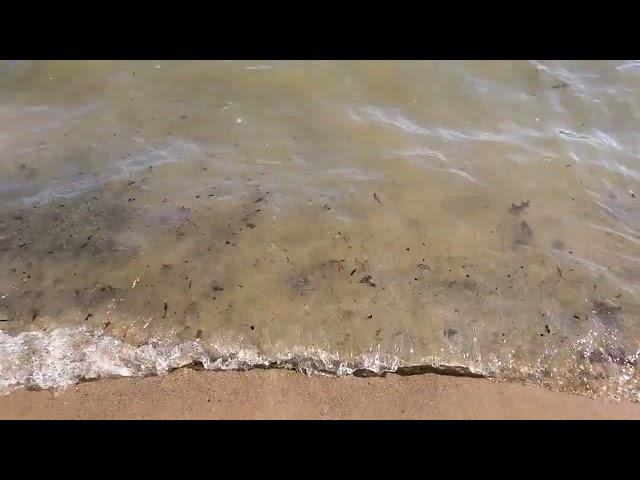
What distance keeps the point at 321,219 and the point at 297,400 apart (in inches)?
50.6

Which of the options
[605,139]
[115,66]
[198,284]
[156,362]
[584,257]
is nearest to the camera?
[156,362]

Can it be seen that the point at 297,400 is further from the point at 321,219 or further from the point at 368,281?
the point at 321,219

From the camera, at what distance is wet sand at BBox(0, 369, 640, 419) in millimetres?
2459

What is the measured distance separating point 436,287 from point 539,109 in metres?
2.37

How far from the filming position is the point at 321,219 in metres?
3.43

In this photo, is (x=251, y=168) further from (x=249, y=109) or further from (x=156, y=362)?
(x=156, y=362)

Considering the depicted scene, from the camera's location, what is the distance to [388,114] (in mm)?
4402

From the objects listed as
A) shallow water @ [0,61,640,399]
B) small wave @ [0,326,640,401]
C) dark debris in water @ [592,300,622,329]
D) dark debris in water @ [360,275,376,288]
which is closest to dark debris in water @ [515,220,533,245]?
shallow water @ [0,61,640,399]

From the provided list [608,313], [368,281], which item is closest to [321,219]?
[368,281]

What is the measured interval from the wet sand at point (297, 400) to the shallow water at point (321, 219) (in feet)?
0.28

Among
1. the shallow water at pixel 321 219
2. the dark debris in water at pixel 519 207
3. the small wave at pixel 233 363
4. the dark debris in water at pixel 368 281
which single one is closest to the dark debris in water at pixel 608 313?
the shallow water at pixel 321 219

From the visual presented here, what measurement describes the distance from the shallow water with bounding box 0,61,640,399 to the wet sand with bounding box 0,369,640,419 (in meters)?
0.09
